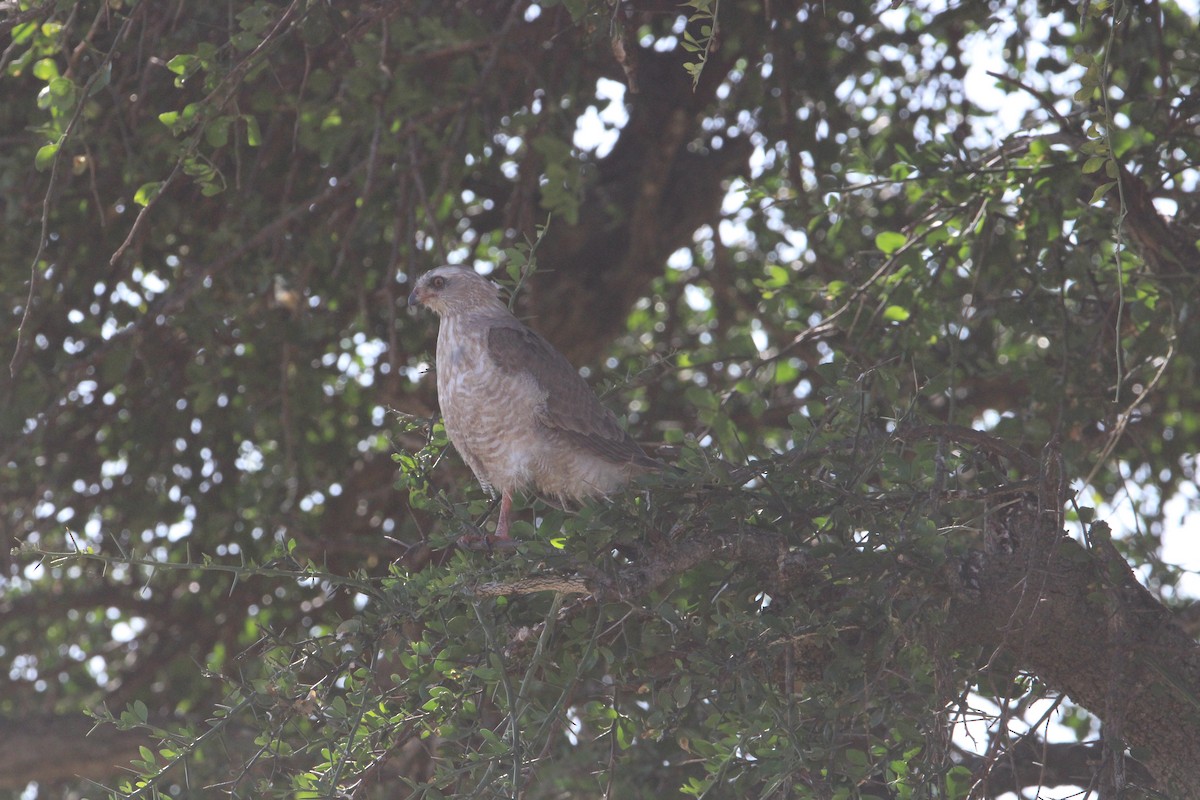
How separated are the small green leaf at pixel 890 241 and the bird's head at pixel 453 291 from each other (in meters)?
1.39

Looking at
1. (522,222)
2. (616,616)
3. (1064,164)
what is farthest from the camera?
(522,222)

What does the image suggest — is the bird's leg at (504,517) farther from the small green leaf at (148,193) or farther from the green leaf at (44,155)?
the green leaf at (44,155)

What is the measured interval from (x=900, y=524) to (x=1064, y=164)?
5.91ft

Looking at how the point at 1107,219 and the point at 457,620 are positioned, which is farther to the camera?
the point at 1107,219

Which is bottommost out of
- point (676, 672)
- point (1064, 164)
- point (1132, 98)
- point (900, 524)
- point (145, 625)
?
point (676, 672)

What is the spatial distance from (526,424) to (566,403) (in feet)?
0.50

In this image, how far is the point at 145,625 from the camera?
6.59 metres

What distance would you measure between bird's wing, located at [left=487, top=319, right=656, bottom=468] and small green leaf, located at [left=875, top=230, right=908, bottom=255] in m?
1.13

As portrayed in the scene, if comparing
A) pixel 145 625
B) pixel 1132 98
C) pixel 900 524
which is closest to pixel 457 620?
pixel 900 524

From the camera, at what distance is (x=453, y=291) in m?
4.79

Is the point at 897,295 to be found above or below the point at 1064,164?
below

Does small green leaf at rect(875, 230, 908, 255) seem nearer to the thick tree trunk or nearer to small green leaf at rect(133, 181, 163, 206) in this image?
the thick tree trunk

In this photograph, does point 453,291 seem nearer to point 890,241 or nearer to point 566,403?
point 566,403

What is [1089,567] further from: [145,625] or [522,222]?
[145,625]
